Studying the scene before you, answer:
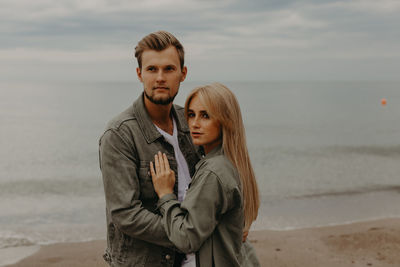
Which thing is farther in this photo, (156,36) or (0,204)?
(0,204)

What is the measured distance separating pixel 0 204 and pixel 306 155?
15.2 metres

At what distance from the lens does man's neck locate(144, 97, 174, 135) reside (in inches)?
115

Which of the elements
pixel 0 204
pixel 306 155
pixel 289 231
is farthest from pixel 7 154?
pixel 289 231

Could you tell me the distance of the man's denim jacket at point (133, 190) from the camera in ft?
8.28

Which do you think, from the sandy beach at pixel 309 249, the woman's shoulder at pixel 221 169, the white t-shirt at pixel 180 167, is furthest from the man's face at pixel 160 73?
the sandy beach at pixel 309 249

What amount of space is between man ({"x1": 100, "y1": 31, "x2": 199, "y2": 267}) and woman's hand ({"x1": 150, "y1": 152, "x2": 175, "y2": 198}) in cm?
5

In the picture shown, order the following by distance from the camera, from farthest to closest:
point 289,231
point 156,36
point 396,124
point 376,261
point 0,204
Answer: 1. point 396,124
2. point 0,204
3. point 289,231
4. point 376,261
5. point 156,36

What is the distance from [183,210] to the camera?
2475 mm

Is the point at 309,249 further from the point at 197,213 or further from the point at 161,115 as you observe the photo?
the point at 197,213

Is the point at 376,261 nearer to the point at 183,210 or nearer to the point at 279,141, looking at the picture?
the point at 183,210

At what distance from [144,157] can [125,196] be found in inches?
12.0

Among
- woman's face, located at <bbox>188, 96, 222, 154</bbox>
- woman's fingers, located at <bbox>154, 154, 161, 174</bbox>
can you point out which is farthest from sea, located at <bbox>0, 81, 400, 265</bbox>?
woman's face, located at <bbox>188, 96, 222, 154</bbox>

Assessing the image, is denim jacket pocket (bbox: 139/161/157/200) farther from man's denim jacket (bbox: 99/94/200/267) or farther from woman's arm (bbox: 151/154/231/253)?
woman's arm (bbox: 151/154/231/253)

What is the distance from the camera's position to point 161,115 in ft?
9.76
